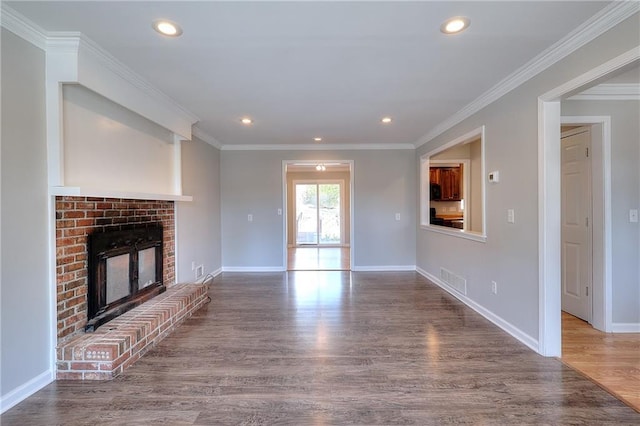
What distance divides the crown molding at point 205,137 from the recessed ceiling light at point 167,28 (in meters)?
2.55

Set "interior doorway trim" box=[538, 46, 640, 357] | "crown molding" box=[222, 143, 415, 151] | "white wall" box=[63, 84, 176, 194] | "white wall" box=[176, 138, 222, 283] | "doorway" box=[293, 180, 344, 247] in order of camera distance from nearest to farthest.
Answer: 1. "white wall" box=[63, 84, 176, 194]
2. "interior doorway trim" box=[538, 46, 640, 357]
3. "white wall" box=[176, 138, 222, 283]
4. "crown molding" box=[222, 143, 415, 151]
5. "doorway" box=[293, 180, 344, 247]

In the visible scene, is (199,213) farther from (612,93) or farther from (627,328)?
(627,328)

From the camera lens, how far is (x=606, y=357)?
245 centimetres

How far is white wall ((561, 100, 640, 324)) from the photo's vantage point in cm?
290

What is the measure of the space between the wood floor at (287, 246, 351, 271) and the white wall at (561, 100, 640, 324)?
3.93 metres

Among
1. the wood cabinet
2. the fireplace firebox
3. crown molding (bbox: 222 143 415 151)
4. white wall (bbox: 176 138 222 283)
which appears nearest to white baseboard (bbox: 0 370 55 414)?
the fireplace firebox

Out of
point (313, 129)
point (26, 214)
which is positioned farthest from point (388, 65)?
point (26, 214)

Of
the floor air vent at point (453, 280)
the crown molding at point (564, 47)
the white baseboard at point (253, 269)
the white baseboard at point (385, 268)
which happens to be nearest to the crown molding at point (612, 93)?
the crown molding at point (564, 47)

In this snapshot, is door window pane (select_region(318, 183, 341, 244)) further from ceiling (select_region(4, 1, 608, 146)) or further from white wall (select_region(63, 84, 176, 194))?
white wall (select_region(63, 84, 176, 194))

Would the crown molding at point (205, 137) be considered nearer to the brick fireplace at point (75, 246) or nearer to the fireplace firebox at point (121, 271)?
the fireplace firebox at point (121, 271)

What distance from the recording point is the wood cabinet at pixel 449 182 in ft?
21.6

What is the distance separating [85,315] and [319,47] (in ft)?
9.23

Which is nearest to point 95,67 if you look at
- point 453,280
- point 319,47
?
point 319,47

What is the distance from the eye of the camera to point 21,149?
1.90 meters
